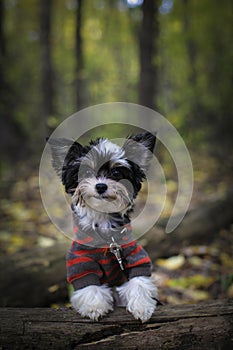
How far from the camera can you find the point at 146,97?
32.7ft

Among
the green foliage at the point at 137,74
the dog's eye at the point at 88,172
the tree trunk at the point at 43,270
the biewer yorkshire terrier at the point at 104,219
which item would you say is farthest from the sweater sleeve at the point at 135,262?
the green foliage at the point at 137,74

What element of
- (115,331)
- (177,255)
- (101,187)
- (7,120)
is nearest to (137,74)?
(7,120)

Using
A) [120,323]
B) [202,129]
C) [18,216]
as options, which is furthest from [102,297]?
[202,129]

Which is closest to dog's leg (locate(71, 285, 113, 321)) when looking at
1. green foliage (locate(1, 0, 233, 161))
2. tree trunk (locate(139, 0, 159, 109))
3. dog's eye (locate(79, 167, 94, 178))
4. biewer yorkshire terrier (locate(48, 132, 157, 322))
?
biewer yorkshire terrier (locate(48, 132, 157, 322))

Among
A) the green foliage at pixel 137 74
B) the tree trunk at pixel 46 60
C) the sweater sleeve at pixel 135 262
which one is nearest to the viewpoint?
the sweater sleeve at pixel 135 262

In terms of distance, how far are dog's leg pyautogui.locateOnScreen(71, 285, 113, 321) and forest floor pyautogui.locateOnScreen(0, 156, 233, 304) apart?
0.78 metres

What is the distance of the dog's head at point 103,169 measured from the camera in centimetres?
324

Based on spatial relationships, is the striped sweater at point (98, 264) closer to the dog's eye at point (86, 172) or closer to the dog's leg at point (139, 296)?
the dog's leg at point (139, 296)

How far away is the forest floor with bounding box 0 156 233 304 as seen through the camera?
→ 16.1 ft

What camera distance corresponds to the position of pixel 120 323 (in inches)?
122

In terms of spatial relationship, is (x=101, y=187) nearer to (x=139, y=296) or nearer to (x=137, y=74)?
(x=139, y=296)

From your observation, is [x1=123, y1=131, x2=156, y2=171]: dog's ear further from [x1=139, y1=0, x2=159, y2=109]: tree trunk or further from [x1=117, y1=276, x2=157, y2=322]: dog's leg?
[x1=139, y1=0, x2=159, y2=109]: tree trunk

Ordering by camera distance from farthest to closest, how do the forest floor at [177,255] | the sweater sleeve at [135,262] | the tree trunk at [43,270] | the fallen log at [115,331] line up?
the forest floor at [177,255]
the tree trunk at [43,270]
the sweater sleeve at [135,262]
the fallen log at [115,331]

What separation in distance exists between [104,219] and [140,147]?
792mm
